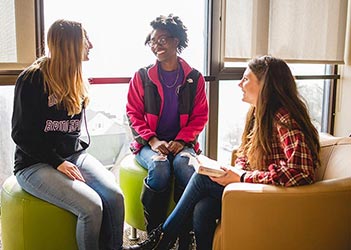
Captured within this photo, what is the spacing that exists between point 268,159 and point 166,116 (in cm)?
81

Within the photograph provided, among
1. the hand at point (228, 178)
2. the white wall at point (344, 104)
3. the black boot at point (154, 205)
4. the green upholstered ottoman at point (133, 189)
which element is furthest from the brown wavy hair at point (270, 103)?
the white wall at point (344, 104)

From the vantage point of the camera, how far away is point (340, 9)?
352 cm

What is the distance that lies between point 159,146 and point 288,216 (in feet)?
2.92

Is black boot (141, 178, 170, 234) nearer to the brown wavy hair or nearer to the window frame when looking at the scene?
the brown wavy hair

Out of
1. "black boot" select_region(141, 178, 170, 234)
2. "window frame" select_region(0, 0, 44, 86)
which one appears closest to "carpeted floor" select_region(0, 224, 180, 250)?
"black boot" select_region(141, 178, 170, 234)

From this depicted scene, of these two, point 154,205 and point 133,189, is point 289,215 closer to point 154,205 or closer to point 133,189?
point 154,205

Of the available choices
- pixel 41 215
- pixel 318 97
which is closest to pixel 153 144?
pixel 41 215

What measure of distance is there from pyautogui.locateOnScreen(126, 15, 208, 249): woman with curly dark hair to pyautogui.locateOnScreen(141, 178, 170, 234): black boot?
19cm

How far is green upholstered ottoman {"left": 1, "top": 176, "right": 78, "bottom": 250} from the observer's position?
163cm

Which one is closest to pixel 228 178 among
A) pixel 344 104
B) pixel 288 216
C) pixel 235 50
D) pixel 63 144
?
pixel 288 216

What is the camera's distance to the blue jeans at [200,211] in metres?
1.67

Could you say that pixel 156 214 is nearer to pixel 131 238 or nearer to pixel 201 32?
pixel 131 238

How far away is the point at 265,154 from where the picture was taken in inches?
63.8

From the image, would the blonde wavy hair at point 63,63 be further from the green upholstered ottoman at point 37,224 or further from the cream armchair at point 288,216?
the cream armchair at point 288,216
